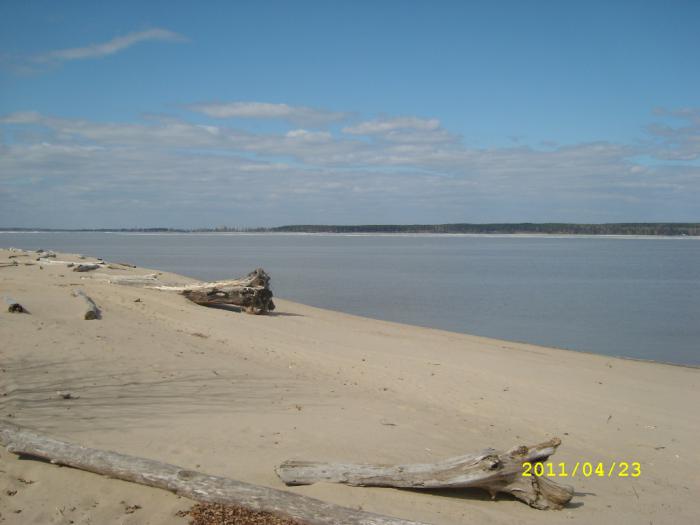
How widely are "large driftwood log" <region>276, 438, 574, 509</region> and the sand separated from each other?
0.36 feet

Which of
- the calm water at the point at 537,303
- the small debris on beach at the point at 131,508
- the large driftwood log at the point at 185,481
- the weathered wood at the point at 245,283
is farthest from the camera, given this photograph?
the calm water at the point at 537,303

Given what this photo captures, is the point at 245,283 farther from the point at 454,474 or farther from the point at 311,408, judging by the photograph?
the point at 454,474

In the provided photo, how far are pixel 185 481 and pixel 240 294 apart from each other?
11253mm

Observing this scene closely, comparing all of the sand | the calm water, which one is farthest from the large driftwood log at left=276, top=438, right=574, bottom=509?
the calm water

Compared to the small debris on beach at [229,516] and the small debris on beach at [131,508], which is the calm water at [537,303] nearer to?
the small debris on beach at [229,516]

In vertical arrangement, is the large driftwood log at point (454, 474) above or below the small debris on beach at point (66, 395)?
below

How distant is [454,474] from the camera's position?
502 centimetres

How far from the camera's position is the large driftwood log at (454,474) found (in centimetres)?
499

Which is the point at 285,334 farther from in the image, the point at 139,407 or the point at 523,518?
the point at 523,518

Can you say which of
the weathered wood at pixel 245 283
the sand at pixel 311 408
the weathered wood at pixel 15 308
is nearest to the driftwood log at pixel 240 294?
the weathered wood at pixel 245 283

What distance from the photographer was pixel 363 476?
5020 millimetres
